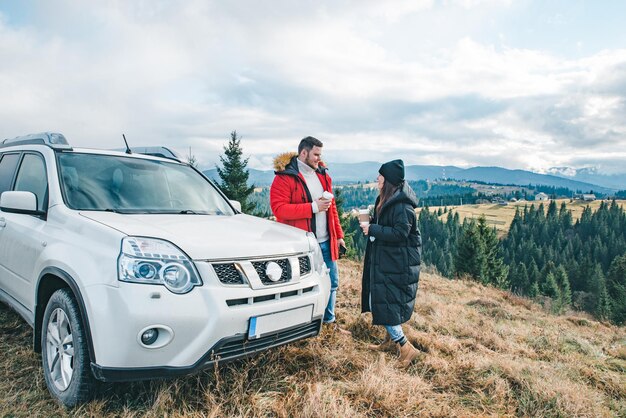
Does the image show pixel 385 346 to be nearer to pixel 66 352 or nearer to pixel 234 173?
pixel 66 352

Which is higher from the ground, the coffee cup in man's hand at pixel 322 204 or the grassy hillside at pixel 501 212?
the coffee cup in man's hand at pixel 322 204

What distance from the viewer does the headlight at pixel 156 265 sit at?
2.34 meters

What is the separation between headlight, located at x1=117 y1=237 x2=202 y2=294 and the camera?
2.34m

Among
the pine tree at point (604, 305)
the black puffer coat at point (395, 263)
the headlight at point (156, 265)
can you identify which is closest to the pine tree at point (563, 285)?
the pine tree at point (604, 305)

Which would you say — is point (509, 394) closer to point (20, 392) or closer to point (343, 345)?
point (343, 345)

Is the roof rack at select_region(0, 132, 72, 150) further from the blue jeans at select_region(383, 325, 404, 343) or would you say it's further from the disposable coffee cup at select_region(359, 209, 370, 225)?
the blue jeans at select_region(383, 325, 404, 343)

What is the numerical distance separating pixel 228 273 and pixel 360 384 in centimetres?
154

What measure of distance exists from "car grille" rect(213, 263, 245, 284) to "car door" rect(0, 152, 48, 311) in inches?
61.6

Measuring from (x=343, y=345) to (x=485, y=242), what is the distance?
46714 millimetres

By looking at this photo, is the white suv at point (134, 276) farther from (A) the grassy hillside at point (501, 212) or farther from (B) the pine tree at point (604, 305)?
(A) the grassy hillside at point (501, 212)

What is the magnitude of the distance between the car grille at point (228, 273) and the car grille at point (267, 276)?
0.48 feet

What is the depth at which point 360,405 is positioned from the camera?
2.88m

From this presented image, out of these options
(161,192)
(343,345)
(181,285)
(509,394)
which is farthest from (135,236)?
(509,394)

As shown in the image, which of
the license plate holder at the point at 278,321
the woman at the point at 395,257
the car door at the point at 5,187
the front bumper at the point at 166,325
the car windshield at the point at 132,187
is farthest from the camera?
the woman at the point at 395,257
